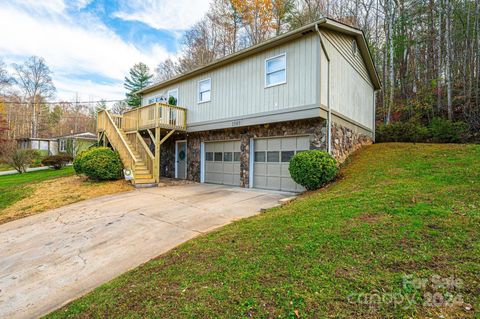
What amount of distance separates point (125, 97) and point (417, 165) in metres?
32.8

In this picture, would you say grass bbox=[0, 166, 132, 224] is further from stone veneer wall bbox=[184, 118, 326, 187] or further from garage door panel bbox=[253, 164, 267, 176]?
garage door panel bbox=[253, 164, 267, 176]

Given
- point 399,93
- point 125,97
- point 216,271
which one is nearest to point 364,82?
point 399,93

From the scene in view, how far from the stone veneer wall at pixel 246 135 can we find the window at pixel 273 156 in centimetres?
69

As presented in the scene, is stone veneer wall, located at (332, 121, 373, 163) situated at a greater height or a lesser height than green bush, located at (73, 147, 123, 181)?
greater

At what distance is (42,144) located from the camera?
1161 inches

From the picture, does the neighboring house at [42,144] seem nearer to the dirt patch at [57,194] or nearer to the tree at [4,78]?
the tree at [4,78]

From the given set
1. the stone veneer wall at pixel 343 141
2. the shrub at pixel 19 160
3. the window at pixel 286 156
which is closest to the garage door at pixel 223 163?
the window at pixel 286 156

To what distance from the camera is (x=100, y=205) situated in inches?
291

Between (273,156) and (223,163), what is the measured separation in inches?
110

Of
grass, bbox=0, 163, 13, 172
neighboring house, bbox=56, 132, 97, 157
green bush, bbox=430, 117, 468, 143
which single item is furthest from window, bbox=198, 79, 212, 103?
grass, bbox=0, 163, 13, 172

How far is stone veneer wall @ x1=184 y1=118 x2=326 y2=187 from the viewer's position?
8.10 metres

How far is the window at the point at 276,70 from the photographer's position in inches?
330

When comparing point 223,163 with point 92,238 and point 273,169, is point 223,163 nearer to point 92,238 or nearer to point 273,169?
point 273,169

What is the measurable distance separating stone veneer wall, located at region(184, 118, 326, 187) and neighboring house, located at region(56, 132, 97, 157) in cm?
1500
